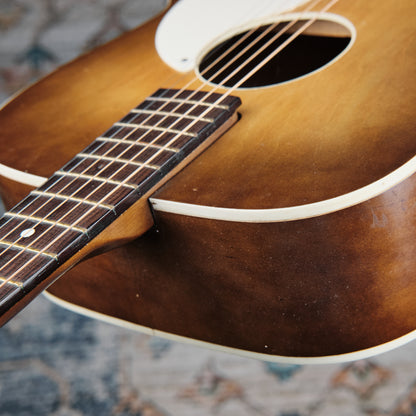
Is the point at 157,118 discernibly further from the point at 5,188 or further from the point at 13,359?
the point at 13,359

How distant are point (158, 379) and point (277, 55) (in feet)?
1.94

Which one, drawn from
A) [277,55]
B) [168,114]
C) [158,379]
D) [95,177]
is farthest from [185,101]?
[158,379]

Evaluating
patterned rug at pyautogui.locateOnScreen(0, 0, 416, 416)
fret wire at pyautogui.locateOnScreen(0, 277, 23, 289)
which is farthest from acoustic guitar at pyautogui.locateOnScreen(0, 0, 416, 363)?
patterned rug at pyautogui.locateOnScreen(0, 0, 416, 416)

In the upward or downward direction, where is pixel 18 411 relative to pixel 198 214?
downward

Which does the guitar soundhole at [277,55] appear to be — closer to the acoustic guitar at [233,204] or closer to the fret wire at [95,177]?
the acoustic guitar at [233,204]

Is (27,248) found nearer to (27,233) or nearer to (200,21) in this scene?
(27,233)

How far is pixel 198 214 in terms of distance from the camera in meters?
0.57

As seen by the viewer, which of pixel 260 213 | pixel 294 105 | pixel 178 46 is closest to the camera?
pixel 260 213

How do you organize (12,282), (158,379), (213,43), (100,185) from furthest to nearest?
1. (158,379)
2. (213,43)
3. (100,185)
4. (12,282)

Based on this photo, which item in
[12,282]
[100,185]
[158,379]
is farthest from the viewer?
[158,379]

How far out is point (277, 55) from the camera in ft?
2.94

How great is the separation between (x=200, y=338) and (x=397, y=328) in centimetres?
22

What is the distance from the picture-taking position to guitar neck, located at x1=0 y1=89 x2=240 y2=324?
0.52m

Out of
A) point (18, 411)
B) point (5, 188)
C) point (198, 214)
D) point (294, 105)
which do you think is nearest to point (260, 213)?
point (198, 214)
